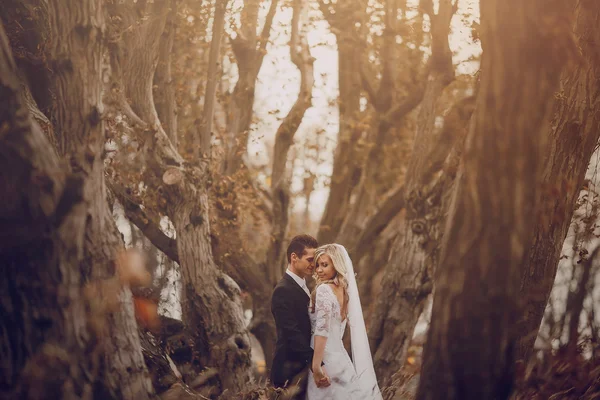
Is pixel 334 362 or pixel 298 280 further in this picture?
pixel 298 280

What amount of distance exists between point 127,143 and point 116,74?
1310mm

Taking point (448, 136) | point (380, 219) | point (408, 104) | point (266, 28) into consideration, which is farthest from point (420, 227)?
point (266, 28)

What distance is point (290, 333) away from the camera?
7.00 metres

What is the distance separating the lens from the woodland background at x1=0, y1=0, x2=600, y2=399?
14.9ft

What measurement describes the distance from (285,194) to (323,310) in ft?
26.5

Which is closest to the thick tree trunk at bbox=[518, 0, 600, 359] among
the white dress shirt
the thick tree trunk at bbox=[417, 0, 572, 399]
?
the thick tree trunk at bbox=[417, 0, 572, 399]

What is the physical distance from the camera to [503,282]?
178 inches

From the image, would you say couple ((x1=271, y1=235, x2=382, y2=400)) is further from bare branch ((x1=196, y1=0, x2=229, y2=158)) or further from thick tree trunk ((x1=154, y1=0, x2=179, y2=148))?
thick tree trunk ((x1=154, y1=0, x2=179, y2=148))

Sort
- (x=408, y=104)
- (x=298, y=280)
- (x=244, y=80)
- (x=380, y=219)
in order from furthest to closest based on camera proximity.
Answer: (x=408, y=104) → (x=380, y=219) → (x=244, y=80) → (x=298, y=280)

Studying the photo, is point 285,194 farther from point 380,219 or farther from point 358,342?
point 358,342

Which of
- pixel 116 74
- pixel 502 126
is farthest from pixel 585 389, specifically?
pixel 116 74

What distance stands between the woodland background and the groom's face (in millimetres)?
1063

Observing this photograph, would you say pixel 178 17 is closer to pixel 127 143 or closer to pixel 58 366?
pixel 127 143

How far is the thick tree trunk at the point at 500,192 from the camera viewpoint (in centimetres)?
450
